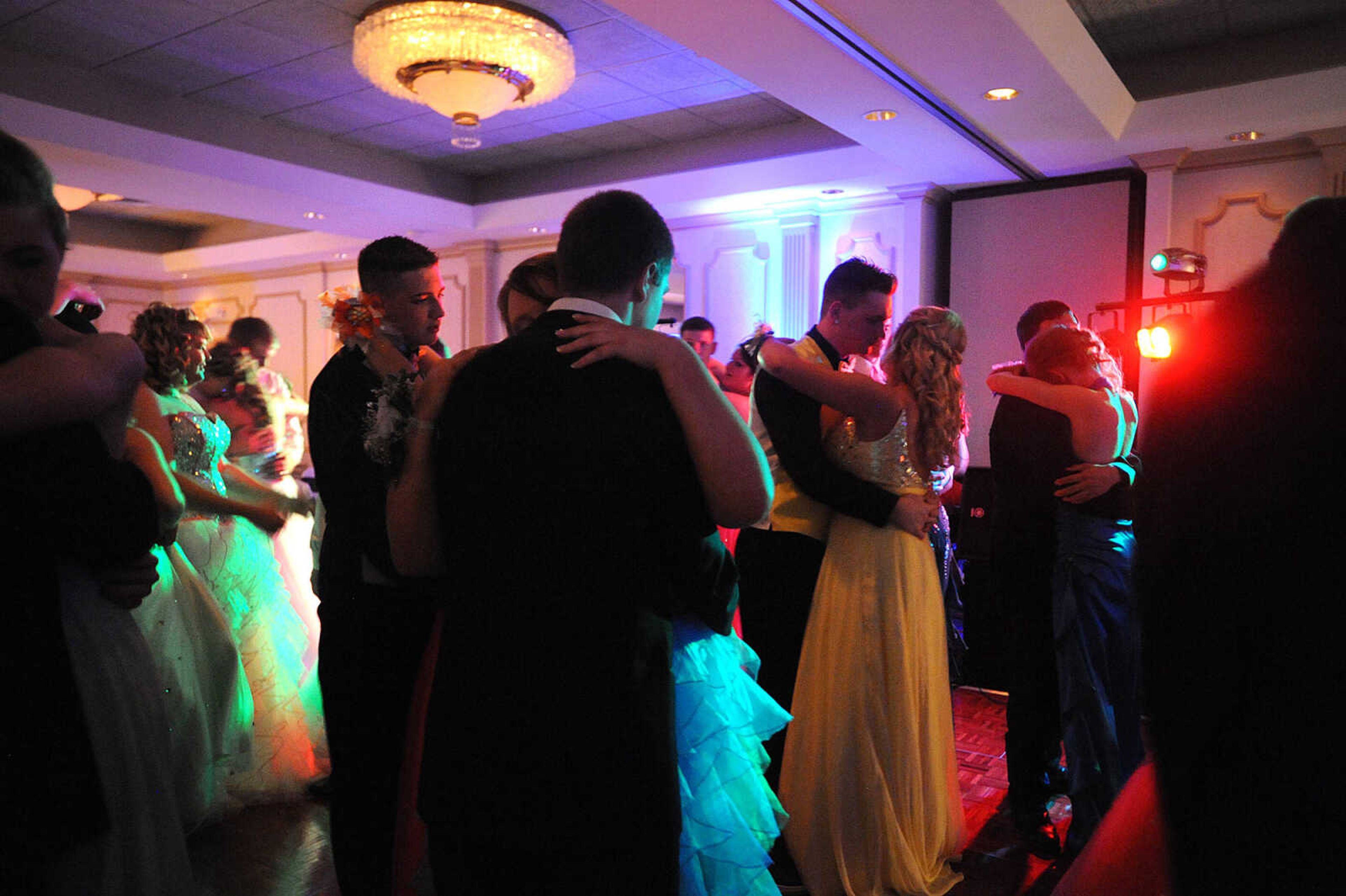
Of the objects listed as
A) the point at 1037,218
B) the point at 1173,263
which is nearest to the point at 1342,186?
the point at 1173,263

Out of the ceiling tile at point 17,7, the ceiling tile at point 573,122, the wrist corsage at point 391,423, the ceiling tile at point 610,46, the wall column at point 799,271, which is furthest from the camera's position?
the wall column at point 799,271

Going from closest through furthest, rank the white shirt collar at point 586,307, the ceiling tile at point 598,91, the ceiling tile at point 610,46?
1. the white shirt collar at point 586,307
2. the ceiling tile at point 610,46
3. the ceiling tile at point 598,91

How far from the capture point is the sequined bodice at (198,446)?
10.5 feet

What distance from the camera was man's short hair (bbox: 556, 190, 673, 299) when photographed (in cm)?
138

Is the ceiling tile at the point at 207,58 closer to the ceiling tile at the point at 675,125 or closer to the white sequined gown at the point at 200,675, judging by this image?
the ceiling tile at the point at 675,125

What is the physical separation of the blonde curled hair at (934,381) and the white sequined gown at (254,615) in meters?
2.44

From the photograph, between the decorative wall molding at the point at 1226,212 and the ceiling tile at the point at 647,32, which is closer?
the ceiling tile at the point at 647,32

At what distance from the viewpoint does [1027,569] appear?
9.74 feet

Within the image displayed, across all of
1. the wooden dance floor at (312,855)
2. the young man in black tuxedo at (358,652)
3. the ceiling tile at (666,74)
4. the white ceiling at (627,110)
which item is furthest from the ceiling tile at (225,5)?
the wooden dance floor at (312,855)

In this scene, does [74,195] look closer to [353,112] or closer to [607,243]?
[353,112]

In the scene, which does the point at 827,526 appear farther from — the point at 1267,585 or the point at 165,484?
the point at 1267,585

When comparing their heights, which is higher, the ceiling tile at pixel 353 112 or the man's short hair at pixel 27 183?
the ceiling tile at pixel 353 112

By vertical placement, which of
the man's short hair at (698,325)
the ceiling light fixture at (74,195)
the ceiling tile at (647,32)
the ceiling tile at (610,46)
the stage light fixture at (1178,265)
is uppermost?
the ceiling tile at (610,46)

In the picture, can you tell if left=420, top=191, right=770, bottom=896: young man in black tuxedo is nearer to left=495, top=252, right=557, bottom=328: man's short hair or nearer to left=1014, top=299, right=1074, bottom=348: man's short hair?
left=495, top=252, right=557, bottom=328: man's short hair
